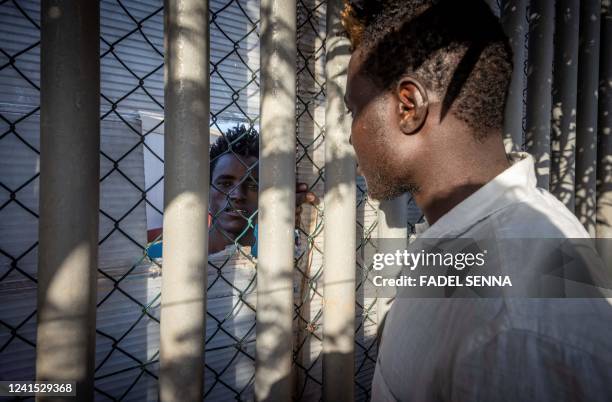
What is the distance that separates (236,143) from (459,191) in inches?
43.0

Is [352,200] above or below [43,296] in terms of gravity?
above

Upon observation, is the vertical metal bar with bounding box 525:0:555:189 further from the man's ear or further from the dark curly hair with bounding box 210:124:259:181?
the dark curly hair with bounding box 210:124:259:181

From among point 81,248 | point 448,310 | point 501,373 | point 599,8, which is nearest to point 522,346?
point 501,373

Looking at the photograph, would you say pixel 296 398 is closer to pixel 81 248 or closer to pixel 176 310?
pixel 176 310

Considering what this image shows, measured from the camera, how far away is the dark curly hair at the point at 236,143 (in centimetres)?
163

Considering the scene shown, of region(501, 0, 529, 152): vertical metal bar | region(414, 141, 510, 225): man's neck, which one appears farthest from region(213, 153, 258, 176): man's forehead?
region(501, 0, 529, 152): vertical metal bar

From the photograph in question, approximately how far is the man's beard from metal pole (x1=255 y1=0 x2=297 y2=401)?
1.00 feet

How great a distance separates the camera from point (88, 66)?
3.10ft

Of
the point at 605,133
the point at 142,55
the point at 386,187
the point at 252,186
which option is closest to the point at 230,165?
the point at 252,186

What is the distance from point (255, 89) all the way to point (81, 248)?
103 centimetres

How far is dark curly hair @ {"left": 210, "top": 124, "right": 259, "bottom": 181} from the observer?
1.63 metres

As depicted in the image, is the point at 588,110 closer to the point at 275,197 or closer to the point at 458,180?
the point at 458,180

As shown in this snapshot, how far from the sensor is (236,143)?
170 centimetres

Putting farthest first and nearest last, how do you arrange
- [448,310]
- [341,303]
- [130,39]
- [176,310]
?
1. [341,303]
2. [130,39]
3. [176,310]
4. [448,310]
